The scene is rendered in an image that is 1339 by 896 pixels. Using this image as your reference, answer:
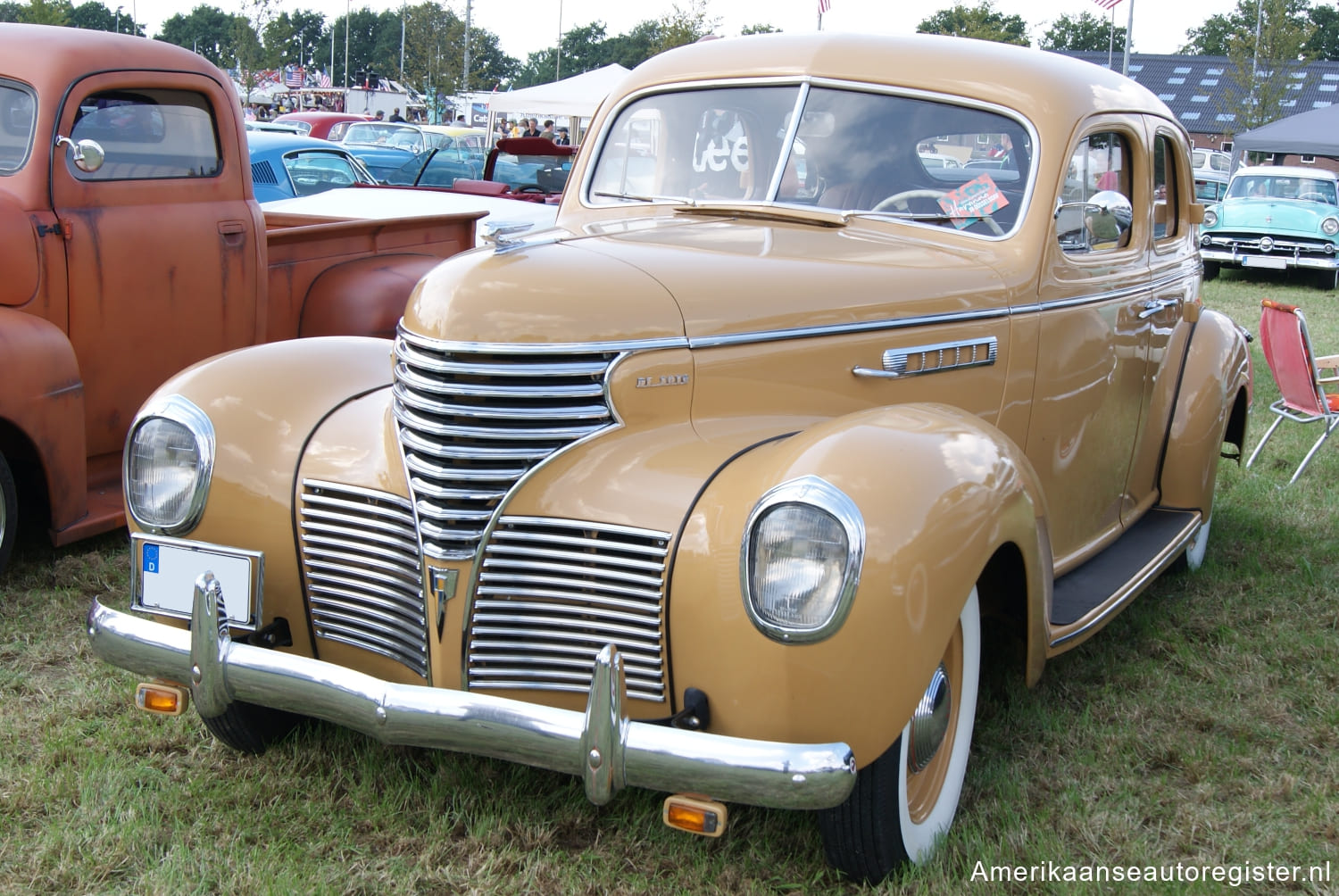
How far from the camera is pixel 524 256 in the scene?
2689mm

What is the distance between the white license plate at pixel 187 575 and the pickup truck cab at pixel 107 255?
1.52m

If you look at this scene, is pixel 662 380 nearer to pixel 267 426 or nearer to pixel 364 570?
pixel 364 570

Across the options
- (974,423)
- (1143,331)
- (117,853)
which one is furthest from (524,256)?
(1143,331)

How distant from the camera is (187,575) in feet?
8.81

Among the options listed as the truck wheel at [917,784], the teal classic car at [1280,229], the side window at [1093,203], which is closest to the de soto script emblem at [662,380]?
the truck wheel at [917,784]

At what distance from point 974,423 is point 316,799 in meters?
1.77

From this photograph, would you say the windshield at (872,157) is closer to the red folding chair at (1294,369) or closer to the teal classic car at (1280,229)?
the red folding chair at (1294,369)

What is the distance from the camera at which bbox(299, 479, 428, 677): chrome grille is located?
8.37 ft

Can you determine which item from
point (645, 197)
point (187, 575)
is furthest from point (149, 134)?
point (187, 575)

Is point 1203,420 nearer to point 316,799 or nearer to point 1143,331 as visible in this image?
point 1143,331

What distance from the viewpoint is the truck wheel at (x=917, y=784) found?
2.42 meters

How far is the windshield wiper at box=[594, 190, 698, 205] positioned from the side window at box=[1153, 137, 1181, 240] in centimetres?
170

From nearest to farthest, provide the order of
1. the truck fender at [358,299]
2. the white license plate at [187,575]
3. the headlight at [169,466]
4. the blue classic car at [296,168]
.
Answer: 1. the white license plate at [187,575]
2. the headlight at [169,466]
3. the truck fender at [358,299]
4. the blue classic car at [296,168]

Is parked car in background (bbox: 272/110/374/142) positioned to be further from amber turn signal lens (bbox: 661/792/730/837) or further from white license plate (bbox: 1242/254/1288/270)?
amber turn signal lens (bbox: 661/792/730/837)
